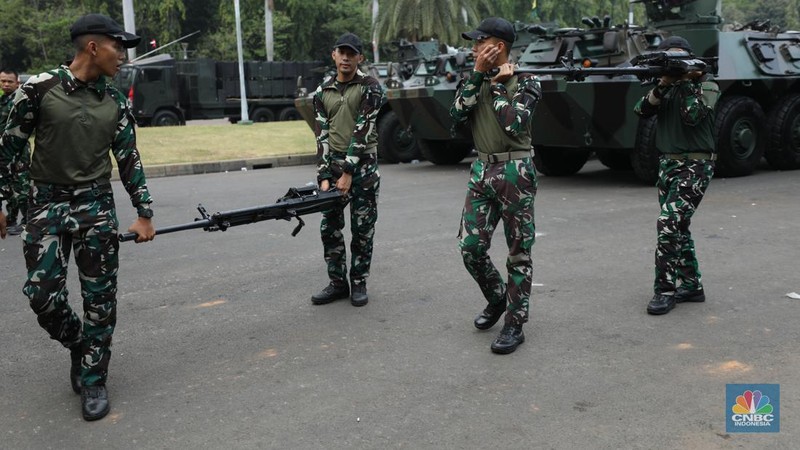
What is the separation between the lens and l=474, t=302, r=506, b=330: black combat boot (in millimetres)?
4797

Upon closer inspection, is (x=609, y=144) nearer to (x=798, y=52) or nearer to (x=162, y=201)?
(x=798, y=52)

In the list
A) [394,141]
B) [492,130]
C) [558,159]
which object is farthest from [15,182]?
[394,141]

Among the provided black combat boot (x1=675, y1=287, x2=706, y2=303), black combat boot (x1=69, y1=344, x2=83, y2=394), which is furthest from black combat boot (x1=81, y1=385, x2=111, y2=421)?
black combat boot (x1=675, y1=287, x2=706, y2=303)

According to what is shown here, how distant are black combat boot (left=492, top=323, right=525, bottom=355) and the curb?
10118mm

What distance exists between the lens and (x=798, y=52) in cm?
1238

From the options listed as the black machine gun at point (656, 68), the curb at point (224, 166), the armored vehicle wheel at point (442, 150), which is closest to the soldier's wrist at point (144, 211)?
the black machine gun at point (656, 68)

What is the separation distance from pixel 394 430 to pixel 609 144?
7.42 m

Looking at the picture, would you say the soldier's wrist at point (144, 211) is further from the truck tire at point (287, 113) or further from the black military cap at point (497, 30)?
the truck tire at point (287, 113)

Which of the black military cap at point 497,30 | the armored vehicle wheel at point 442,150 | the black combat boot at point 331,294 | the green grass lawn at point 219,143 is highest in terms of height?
the black military cap at point 497,30

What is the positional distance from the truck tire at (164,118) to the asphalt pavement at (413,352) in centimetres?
1929

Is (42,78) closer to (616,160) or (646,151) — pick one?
(646,151)

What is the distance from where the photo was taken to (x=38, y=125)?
366 cm

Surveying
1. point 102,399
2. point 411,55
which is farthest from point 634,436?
point 411,55

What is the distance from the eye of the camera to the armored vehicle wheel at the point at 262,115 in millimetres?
29500
